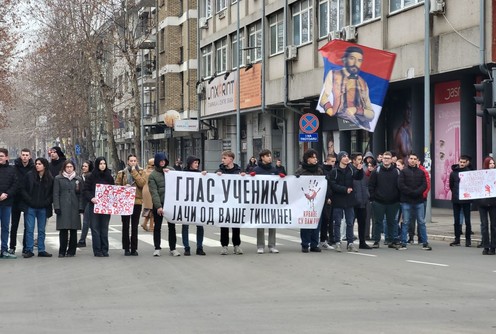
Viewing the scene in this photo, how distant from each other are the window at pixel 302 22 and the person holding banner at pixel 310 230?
66.1 ft

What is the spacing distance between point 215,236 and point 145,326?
12.3 meters

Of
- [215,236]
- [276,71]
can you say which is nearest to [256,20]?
[276,71]

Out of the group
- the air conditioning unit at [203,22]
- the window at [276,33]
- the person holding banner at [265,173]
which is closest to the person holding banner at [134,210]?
the person holding banner at [265,173]

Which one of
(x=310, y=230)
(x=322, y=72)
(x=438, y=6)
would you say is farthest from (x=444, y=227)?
(x=322, y=72)

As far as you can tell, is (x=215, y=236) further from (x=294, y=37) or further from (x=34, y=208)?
(x=294, y=37)

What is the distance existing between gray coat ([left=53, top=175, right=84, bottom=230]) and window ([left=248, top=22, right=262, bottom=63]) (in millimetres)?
26460

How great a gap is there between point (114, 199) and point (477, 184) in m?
6.83

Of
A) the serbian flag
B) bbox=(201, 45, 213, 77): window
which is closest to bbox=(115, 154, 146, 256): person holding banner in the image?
the serbian flag

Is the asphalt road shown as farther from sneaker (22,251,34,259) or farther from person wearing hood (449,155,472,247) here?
person wearing hood (449,155,472,247)

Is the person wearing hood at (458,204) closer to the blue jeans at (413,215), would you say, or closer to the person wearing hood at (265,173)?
the blue jeans at (413,215)

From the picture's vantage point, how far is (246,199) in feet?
56.2

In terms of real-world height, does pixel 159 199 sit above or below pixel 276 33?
below

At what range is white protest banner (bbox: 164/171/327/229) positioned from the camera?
16750mm

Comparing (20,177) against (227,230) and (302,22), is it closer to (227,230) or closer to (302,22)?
(227,230)
